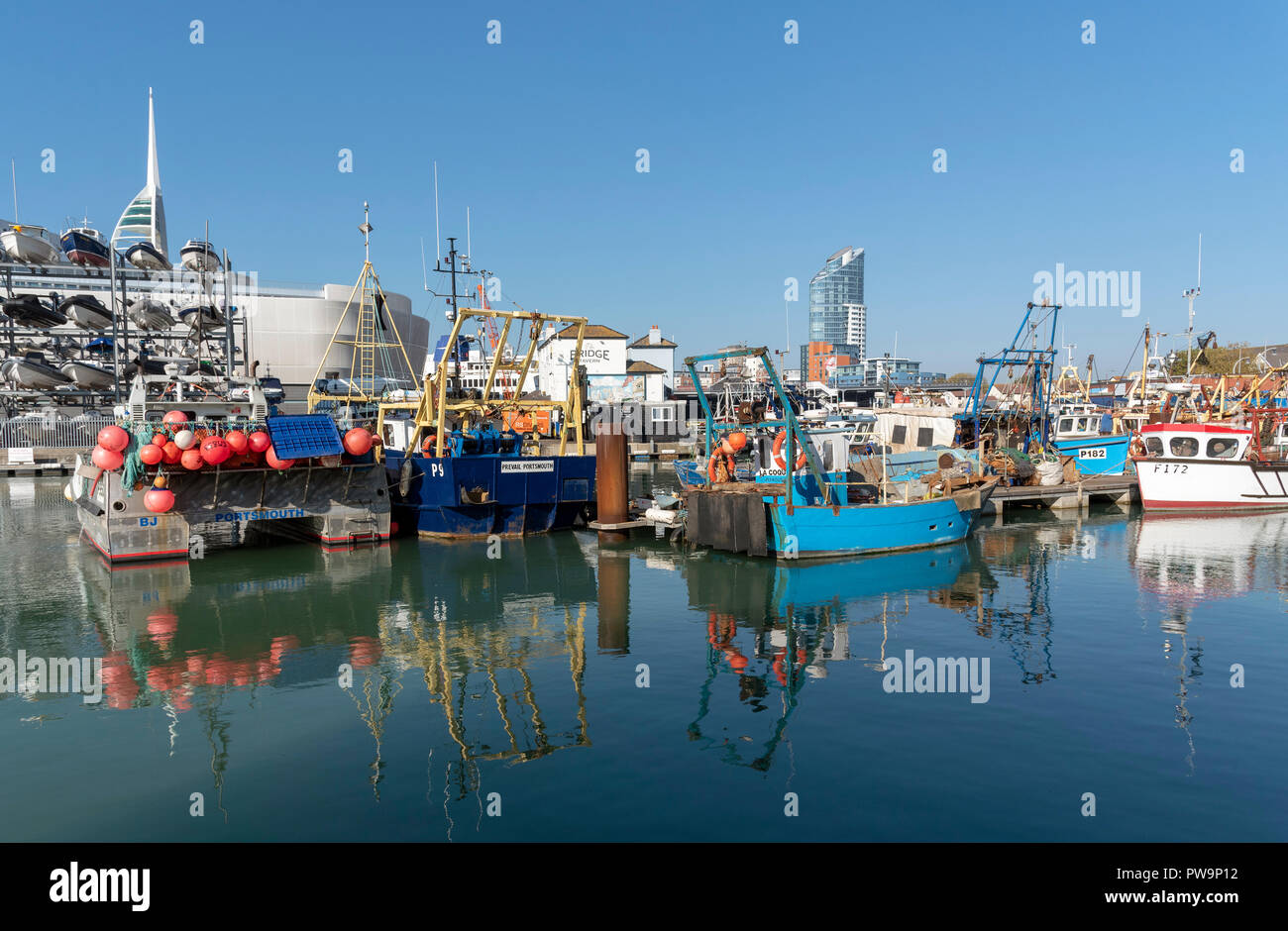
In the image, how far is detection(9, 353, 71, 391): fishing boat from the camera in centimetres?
4628

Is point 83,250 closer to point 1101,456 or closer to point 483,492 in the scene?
point 483,492

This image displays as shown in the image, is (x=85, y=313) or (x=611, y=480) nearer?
(x=611, y=480)

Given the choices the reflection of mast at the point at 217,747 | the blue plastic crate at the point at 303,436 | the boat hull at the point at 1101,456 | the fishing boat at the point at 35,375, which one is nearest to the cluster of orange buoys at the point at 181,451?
the blue plastic crate at the point at 303,436

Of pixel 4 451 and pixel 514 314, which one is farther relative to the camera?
pixel 4 451

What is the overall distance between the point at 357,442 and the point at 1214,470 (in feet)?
99.5

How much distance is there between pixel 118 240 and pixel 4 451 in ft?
230

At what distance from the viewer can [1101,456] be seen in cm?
3478

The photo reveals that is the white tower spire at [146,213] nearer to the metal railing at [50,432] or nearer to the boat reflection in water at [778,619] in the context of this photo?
the metal railing at [50,432]

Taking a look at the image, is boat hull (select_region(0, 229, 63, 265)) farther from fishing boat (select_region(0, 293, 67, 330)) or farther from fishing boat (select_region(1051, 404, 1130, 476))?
fishing boat (select_region(1051, 404, 1130, 476))

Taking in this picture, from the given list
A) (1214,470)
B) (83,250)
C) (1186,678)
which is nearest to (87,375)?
(83,250)
